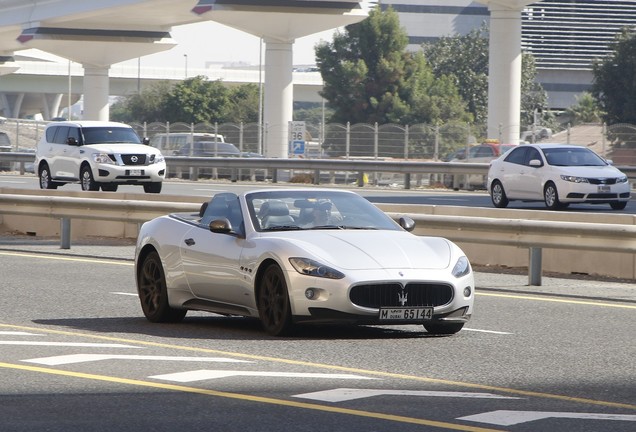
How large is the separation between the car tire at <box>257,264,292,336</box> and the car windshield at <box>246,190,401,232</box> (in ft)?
2.05

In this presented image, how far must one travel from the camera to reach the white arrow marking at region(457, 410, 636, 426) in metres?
7.73

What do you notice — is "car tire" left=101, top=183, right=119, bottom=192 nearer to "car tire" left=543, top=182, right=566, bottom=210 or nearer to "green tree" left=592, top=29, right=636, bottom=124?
"car tire" left=543, top=182, right=566, bottom=210

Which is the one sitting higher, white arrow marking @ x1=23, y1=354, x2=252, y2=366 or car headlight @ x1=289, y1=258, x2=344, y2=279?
car headlight @ x1=289, y1=258, x2=344, y2=279

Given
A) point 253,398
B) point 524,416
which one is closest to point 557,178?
point 253,398

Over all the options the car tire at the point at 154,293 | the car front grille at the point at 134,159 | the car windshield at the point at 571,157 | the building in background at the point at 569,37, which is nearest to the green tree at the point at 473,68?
the building in background at the point at 569,37

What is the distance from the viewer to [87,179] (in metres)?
33.9

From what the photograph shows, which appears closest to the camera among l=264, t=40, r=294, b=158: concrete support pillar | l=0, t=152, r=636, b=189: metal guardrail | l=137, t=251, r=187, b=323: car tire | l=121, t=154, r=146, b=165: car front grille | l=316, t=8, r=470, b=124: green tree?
l=137, t=251, r=187, b=323: car tire

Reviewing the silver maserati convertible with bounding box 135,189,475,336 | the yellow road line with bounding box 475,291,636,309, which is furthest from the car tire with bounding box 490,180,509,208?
the silver maserati convertible with bounding box 135,189,475,336

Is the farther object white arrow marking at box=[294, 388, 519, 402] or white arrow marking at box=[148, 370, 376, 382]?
white arrow marking at box=[148, 370, 376, 382]

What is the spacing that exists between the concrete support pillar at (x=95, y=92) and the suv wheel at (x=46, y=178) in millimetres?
36624

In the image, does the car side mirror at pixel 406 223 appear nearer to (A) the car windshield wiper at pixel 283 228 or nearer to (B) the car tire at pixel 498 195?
(A) the car windshield wiper at pixel 283 228

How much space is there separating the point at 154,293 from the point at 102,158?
69.0 feet

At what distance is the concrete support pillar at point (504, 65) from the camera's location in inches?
2064

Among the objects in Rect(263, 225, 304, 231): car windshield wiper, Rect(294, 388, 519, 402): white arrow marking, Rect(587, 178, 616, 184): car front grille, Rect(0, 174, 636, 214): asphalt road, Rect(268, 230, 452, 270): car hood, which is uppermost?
Rect(263, 225, 304, 231): car windshield wiper
